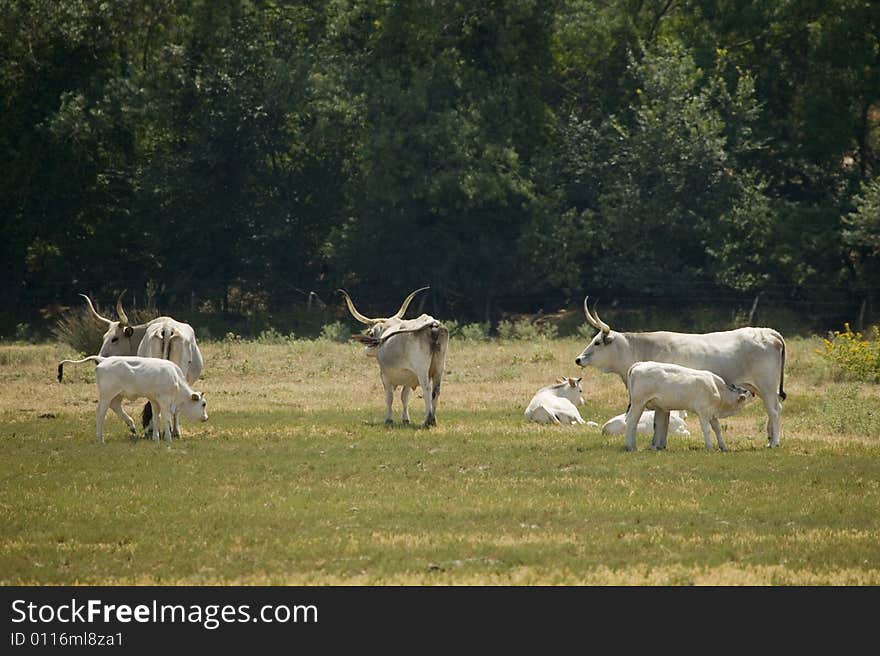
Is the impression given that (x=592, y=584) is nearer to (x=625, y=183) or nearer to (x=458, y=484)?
(x=458, y=484)

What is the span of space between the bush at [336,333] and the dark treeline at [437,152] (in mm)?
4431

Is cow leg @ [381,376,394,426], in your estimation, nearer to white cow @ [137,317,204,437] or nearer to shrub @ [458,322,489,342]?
white cow @ [137,317,204,437]

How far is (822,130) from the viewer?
1623 inches

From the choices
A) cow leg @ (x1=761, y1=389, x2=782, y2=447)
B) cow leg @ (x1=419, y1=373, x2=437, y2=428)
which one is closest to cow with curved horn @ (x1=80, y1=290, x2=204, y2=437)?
cow leg @ (x1=419, y1=373, x2=437, y2=428)

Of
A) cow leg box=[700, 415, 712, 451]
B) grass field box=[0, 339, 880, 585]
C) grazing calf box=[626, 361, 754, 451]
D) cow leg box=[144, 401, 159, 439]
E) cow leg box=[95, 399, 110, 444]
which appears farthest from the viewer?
cow leg box=[144, 401, 159, 439]

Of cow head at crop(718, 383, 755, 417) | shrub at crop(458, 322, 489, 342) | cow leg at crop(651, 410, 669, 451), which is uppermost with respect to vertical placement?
cow head at crop(718, 383, 755, 417)

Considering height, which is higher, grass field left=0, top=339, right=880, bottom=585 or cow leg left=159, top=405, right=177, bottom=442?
cow leg left=159, top=405, right=177, bottom=442

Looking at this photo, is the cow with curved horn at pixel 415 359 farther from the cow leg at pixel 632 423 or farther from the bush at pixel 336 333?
the bush at pixel 336 333

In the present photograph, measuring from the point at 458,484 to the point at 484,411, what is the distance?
291 inches

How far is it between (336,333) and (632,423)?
2109cm

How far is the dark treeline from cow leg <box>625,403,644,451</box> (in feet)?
75.7

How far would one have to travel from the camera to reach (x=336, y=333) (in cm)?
3781

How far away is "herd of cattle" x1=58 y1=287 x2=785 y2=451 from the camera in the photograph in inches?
Result: 680

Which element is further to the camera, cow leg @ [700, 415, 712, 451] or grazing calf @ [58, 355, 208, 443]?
grazing calf @ [58, 355, 208, 443]
